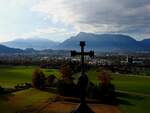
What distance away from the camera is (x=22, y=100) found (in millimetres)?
58719

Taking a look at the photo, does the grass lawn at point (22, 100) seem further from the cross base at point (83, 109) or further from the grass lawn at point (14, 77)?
the cross base at point (83, 109)

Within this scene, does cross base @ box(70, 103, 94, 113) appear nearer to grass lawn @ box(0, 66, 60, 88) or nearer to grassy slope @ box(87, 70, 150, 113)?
grassy slope @ box(87, 70, 150, 113)

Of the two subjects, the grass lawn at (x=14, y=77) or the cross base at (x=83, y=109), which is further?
the grass lawn at (x=14, y=77)

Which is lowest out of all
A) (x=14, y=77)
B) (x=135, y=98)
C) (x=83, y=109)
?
(x=135, y=98)

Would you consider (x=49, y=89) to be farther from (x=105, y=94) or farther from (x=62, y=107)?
(x=62, y=107)

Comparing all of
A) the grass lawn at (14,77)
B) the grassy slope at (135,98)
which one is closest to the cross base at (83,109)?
the grassy slope at (135,98)

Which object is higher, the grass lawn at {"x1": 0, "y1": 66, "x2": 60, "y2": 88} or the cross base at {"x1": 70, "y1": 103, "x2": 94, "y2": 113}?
the cross base at {"x1": 70, "y1": 103, "x2": 94, "y2": 113}

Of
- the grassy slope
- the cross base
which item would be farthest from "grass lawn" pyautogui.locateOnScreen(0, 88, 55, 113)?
the cross base

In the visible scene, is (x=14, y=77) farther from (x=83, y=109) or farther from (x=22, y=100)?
(x=83, y=109)

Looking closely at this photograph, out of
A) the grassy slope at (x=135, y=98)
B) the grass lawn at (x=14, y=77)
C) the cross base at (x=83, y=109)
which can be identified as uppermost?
the cross base at (x=83, y=109)

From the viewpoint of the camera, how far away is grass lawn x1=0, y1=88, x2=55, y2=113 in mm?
50859

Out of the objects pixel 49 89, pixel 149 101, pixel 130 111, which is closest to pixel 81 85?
pixel 130 111

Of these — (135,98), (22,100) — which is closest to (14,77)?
(22,100)

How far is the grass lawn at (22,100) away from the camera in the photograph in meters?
50.9
